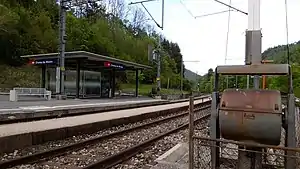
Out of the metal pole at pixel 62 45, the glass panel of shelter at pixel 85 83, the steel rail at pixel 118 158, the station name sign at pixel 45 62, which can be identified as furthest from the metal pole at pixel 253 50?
the glass panel of shelter at pixel 85 83

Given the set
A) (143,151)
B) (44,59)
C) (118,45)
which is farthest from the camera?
(118,45)

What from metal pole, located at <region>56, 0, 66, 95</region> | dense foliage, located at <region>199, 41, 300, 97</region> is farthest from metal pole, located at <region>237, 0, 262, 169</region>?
metal pole, located at <region>56, 0, 66, 95</region>

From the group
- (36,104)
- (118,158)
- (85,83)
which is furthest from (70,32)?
(118,158)

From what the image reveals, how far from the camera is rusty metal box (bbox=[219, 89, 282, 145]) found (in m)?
4.30

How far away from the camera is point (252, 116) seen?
14.3 ft

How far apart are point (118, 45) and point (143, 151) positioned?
197 ft

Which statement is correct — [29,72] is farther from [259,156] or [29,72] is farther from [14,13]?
[259,156]

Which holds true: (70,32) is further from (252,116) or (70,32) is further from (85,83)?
(252,116)

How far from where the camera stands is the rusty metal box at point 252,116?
4.30 metres

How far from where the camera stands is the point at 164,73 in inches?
3243

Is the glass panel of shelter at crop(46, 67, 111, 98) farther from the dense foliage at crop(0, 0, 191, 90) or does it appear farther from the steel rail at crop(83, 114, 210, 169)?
the steel rail at crop(83, 114, 210, 169)

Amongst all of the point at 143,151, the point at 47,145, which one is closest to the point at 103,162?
the point at 143,151

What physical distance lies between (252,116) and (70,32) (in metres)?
55.6

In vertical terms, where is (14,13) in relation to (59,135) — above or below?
above
